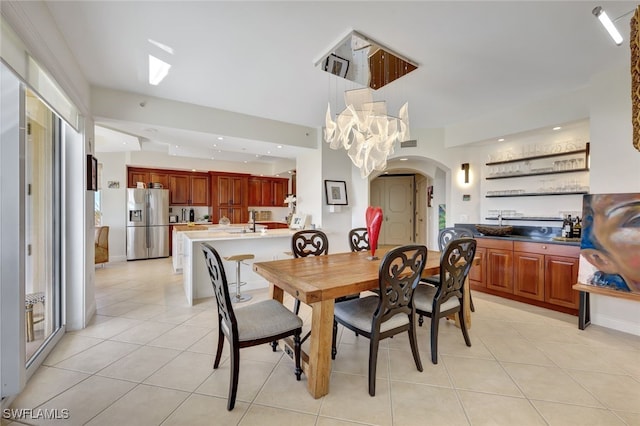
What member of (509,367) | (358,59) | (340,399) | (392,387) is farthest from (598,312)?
(358,59)

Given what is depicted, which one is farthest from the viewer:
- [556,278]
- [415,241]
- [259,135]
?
[415,241]

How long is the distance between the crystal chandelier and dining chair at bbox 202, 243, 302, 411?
170 centimetres

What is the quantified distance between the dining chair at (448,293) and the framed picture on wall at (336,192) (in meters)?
2.67

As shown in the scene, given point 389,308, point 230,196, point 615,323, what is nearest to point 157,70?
point 389,308

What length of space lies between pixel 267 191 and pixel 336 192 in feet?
14.0

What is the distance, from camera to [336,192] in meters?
5.02

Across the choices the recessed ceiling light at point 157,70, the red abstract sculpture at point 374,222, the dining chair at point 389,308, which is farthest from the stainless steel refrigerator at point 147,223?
the dining chair at point 389,308

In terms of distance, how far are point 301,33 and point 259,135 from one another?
7.60ft

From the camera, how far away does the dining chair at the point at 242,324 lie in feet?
5.60

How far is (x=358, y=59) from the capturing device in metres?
2.66


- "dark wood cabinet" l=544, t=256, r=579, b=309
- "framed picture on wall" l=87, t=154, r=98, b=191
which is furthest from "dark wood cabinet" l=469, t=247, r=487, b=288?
"framed picture on wall" l=87, t=154, r=98, b=191

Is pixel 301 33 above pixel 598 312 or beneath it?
above

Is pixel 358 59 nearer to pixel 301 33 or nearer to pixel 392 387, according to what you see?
pixel 301 33

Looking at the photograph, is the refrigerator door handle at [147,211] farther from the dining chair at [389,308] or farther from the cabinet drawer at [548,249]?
the cabinet drawer at [548,249]
